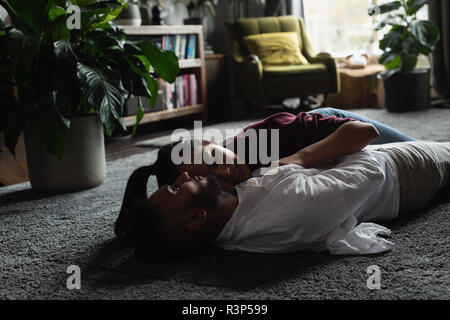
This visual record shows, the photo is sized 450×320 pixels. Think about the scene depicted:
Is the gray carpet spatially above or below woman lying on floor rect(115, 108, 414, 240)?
below

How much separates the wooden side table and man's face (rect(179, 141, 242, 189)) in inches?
146

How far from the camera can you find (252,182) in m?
1.24

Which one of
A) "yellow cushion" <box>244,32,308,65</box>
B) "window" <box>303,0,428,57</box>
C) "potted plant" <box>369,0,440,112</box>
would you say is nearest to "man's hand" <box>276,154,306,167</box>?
"potted plant" <box>369,0,440,112</box>

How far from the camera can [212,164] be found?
124 centimetres

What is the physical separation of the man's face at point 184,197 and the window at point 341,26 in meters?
4.21

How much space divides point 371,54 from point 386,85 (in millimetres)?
905

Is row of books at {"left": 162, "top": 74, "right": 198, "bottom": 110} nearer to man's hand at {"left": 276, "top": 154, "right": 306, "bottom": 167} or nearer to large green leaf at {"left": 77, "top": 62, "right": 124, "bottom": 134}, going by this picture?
large green leaf at {"left": 77, "top": 62, "right": 124, "bottom": 134}

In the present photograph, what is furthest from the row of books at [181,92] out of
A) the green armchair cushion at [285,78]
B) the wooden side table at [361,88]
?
the wooden side table at [361,88]

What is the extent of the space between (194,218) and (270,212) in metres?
0.17

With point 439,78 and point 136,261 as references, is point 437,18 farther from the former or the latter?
point 136,261

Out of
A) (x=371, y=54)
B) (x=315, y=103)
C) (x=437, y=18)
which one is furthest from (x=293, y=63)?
(x=437, y=18)

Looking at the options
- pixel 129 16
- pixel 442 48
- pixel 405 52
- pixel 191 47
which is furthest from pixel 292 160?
pixel 442 48

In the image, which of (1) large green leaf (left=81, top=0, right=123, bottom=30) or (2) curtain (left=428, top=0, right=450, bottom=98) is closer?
(1) large green leaf (left=81, top=0, right=123, bottom=30)

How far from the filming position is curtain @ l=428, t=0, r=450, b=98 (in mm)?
4383
